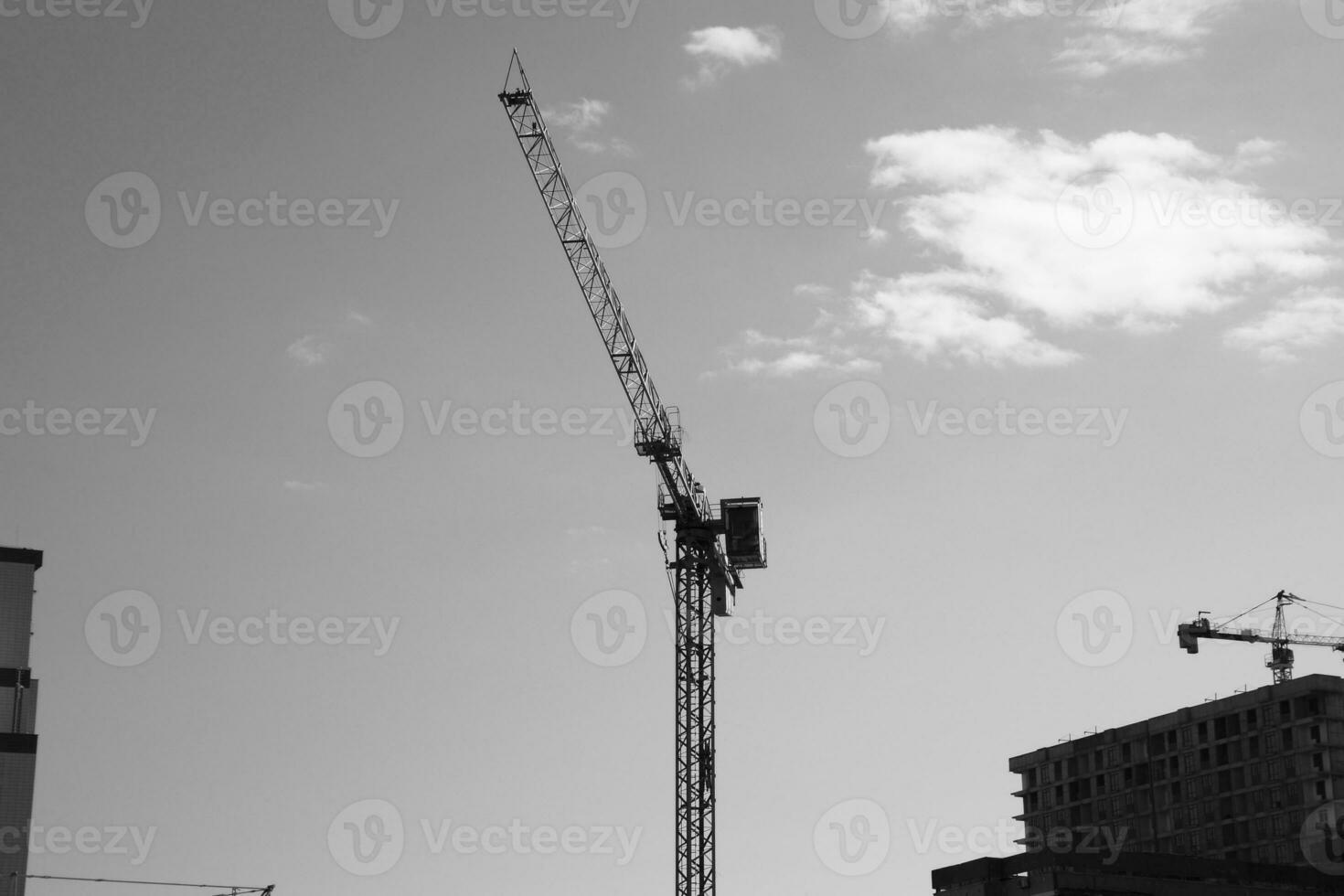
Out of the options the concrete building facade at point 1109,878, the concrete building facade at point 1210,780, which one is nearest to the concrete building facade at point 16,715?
the concrete building facade at point 1109,878

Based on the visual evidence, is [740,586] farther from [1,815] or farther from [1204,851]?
[1204,851]

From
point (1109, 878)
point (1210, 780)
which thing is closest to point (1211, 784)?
point (1210, 780)

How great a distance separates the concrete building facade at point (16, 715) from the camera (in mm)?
120000

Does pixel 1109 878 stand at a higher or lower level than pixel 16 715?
lower

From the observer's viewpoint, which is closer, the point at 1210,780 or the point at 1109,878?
the point at 1109,878

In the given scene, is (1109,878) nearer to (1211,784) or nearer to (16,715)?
(1211,784)

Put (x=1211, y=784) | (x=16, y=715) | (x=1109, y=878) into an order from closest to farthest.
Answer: (x=1109, y=878) → (x=16, y=715) → (x=1211, y=784)

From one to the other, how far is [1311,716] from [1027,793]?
31773 mm

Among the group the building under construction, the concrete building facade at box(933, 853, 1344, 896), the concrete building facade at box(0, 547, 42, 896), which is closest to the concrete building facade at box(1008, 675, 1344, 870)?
the building under construction

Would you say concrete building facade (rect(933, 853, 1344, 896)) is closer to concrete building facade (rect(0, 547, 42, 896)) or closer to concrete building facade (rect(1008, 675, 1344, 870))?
concrete building facade (rect(1008, 675, 1344, 870))

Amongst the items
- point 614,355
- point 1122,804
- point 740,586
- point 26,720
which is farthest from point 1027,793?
point 26,720

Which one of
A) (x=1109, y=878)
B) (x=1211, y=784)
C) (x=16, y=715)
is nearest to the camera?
(x=1109, y=878)

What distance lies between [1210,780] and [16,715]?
98.0 m

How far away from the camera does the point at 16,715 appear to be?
12494 cm
